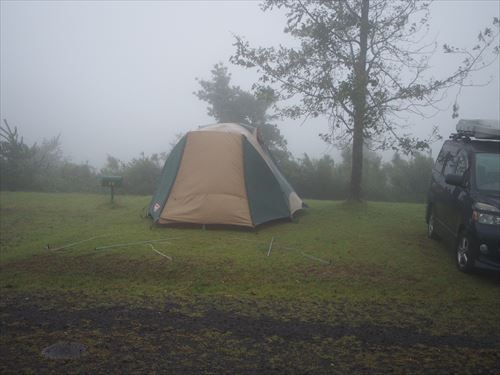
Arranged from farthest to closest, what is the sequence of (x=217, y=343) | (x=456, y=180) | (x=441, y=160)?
1. (x=441, y=160)
2. (x=456, y=180)
3. (x=217, y=343)

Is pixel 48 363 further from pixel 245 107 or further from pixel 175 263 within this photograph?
pixel 245 107

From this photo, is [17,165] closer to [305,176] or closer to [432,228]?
[305,176]

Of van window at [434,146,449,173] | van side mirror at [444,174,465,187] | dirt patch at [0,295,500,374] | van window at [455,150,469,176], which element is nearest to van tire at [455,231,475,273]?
van side mirror at [444,174,465,187]

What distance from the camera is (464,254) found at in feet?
22.8

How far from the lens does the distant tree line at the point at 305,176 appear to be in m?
18.1

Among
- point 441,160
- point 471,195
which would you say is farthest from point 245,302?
point 441,160

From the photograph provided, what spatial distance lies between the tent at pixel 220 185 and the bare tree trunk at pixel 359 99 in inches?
111

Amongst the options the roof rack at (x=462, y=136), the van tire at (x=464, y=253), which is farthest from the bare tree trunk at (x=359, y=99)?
the van tire at (x=464, y=253)

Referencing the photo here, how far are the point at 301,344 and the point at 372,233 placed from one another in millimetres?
5589

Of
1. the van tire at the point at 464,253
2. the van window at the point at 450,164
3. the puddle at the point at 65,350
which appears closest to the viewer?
the puddle at the point at 65,350

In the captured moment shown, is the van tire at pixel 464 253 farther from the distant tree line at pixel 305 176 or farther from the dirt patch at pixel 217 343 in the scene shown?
the distant tree line at pixel 305 176

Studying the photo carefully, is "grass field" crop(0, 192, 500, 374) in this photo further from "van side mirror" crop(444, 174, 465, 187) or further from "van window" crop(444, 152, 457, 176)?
"van window" crop(444, 152, 457, 176)

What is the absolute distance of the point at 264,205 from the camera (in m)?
10.0

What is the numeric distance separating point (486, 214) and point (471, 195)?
1.71ft
